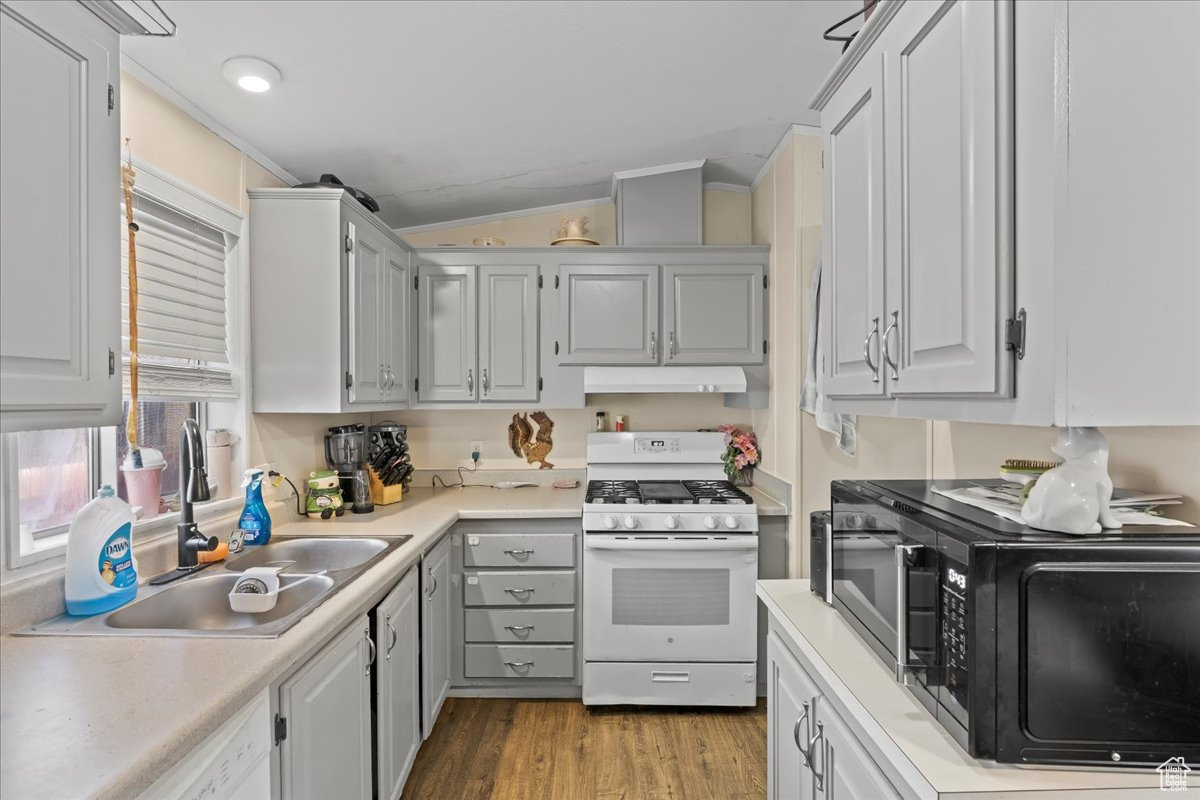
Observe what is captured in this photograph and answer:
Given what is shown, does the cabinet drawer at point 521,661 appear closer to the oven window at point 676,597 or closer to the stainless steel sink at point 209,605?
the oven window at point 676,597

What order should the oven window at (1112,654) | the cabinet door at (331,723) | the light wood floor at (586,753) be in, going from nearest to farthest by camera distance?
the oven window at (1112,654) < the cabinet door at (331,723) < the light wood floor at (586,753)

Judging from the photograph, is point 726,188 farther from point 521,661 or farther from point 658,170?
point 521,661

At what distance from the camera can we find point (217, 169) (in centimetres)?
215

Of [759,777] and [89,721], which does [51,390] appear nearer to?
[89,721]

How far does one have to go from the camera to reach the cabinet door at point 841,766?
1.05 meters

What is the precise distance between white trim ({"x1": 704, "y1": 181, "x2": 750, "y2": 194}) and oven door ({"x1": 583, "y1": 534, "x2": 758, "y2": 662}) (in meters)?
1.95

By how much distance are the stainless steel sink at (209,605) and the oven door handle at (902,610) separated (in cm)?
132

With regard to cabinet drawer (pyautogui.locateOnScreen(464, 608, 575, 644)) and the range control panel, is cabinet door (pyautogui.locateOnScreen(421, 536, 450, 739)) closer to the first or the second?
cabinet drawer (pyautogui.locateOnScreen(464, 608, 575, 644))

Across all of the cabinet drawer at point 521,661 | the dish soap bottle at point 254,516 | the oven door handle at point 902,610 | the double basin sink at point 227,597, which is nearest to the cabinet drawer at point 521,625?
the cabinet drawer at point 521,661

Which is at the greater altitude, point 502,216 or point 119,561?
point 502,216

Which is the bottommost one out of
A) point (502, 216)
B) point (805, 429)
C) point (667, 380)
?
point (805, 429)

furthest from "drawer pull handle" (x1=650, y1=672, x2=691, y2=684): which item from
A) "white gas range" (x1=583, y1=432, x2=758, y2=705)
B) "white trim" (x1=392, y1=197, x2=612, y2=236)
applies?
"white trim" (x1=392, y1=197, x2=612, y2=236)

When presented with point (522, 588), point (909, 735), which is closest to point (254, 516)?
point (522, 588)

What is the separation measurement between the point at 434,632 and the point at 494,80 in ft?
6.96
